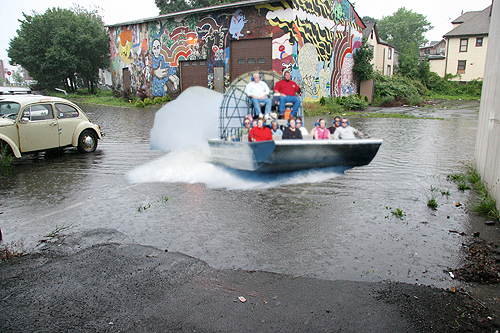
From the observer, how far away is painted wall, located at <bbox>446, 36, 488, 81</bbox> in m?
49.2

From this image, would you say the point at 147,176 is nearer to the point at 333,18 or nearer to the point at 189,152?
the point at 189,152

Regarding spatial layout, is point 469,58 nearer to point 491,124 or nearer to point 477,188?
point 477,188

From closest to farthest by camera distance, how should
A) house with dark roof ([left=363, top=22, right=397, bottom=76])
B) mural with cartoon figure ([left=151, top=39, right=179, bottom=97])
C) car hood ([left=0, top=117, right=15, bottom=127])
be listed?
1. car hood ([left=0, top=117, right=15, bottom=127])
2. mural with cartoon figure ([left=151, top=39, right=179, bottom=97])
3. house with dark roof ([left=363, top=22, right=397, bottom=76])

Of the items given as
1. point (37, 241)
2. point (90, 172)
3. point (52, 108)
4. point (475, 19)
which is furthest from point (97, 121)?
point (475, 19)

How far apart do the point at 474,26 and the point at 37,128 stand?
179 feet

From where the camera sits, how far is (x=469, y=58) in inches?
1969

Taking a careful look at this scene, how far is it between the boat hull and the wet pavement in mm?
280

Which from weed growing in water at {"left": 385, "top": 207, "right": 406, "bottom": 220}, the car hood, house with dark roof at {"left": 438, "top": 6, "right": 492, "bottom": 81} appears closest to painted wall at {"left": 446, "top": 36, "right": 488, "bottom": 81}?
house with dark roof at {"left": 438, "top": 6, "right": 492, "bottom": 81}

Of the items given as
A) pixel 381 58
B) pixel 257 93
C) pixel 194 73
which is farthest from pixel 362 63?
pixel 257 93

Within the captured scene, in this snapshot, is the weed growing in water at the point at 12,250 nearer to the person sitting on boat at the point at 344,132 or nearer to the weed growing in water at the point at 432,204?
the weed growing in water at the point at 432,204

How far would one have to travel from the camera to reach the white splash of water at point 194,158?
948 centimetres

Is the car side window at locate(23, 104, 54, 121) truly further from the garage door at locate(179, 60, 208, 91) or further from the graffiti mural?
the garage door at locate(179, 60, 208, 91)

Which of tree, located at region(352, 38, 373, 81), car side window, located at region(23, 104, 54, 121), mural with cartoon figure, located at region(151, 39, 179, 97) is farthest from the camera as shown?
tree, located at region(352, 38, 373, 81)

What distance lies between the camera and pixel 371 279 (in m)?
4.72
